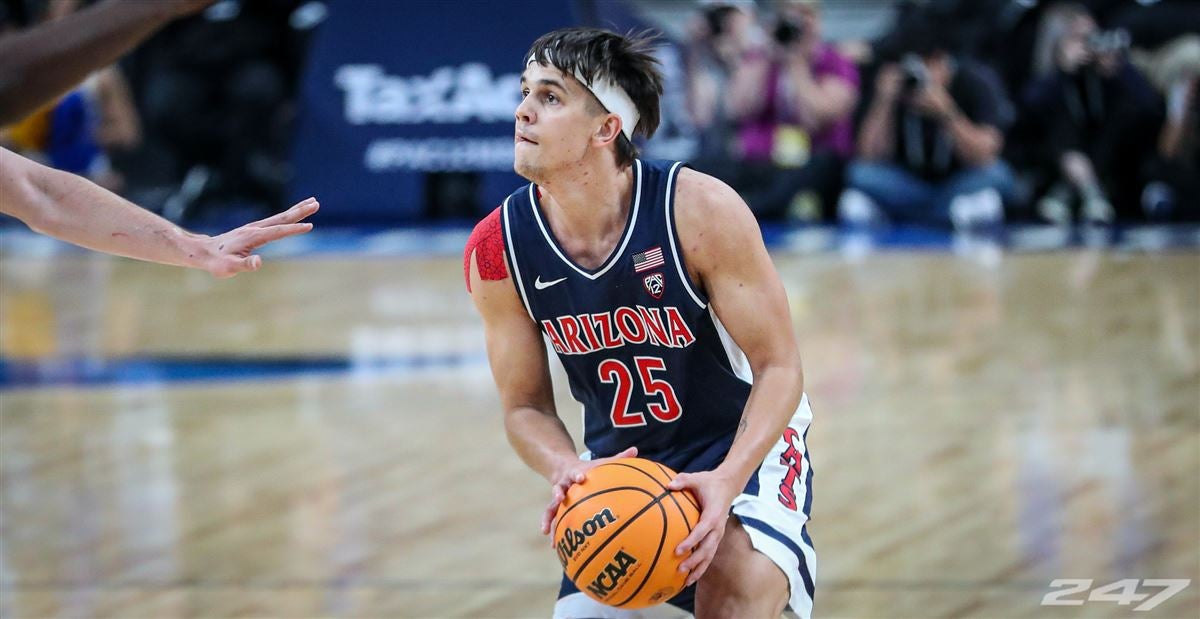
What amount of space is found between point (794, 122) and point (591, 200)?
9554 millimetres

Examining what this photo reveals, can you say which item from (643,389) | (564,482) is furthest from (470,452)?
(564,482)

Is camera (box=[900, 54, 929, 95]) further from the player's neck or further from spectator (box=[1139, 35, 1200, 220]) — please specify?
the player's neck

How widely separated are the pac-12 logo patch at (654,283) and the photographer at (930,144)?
9.24 metres

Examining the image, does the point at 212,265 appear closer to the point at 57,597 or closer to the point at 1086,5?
the point at 57,597

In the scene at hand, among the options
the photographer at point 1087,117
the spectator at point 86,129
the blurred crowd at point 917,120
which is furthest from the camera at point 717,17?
the spectator at point 86,129

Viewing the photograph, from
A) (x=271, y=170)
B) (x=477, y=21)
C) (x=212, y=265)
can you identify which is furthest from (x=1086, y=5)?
(x=212, y=265)

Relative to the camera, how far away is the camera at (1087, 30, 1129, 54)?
1285 centimetres

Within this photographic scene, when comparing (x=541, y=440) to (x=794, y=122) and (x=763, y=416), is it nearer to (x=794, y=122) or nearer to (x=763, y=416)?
(x=763, y=416)

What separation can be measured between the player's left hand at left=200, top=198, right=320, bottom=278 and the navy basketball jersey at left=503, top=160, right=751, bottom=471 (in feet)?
2.26

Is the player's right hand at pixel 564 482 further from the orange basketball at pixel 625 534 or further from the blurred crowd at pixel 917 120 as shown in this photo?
the blurred crowd at pixel 917 120

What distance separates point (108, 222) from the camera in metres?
3.49

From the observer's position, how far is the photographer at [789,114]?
43.2ft

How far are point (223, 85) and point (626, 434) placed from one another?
1131cm

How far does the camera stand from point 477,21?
12.8m
